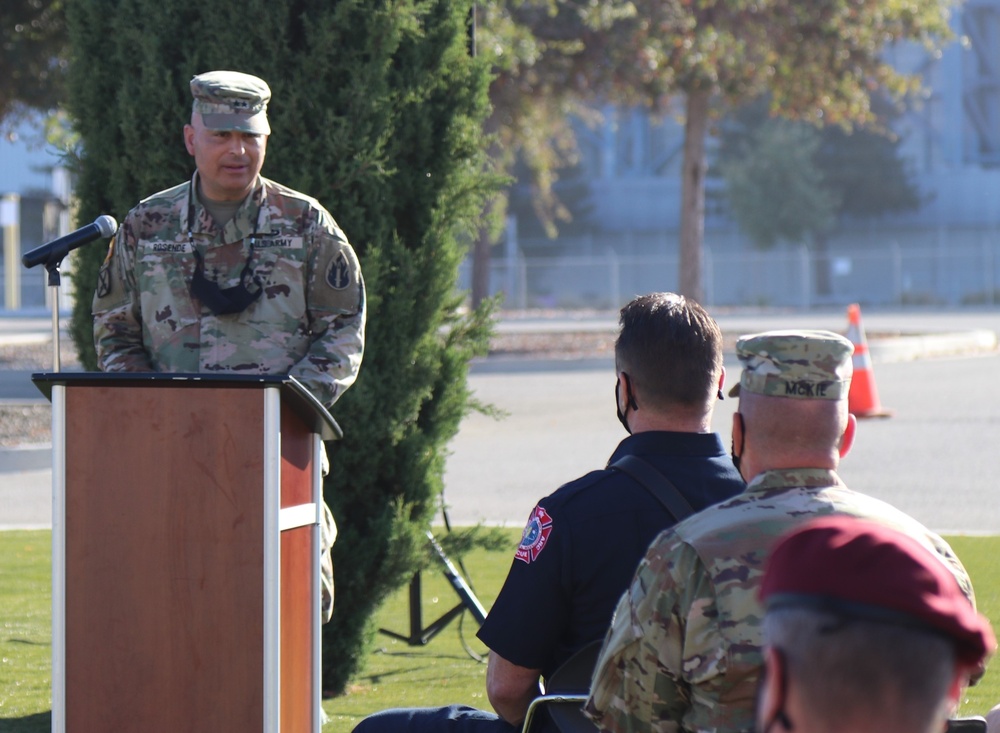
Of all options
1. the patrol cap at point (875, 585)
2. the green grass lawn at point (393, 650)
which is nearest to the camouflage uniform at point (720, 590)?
the patrol cap at point (875, 585)

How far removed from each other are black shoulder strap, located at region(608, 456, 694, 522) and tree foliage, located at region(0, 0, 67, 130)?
12.1 metres

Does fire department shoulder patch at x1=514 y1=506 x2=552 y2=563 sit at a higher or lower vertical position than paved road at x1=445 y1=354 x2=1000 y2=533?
higher

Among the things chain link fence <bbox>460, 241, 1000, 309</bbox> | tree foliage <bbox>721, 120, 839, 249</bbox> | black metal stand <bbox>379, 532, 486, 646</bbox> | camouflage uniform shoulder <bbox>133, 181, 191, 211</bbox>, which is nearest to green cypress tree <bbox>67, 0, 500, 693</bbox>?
black metal stand <bbox>379, 532, 486, 646</bbox>

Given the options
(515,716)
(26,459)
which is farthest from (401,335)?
(26,459)

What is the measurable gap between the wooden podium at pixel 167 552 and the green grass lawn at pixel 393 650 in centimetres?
150

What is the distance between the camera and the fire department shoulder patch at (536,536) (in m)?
2.80

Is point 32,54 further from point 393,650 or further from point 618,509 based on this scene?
point 618,509

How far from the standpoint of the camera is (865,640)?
4.13 feet

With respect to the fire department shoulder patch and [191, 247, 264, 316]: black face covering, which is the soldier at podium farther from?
the fire department shoulder patch

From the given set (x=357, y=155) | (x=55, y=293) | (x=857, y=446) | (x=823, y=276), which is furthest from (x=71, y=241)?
(x=823, y=276)

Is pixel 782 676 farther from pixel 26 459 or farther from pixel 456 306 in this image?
pixel 26 459

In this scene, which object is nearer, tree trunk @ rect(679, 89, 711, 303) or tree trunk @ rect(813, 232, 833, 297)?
tree trunk @ rect(679, 89, 711, 303)

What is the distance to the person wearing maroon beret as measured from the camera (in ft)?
4.09

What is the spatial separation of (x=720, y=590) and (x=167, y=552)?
Result: 5.52 feet
